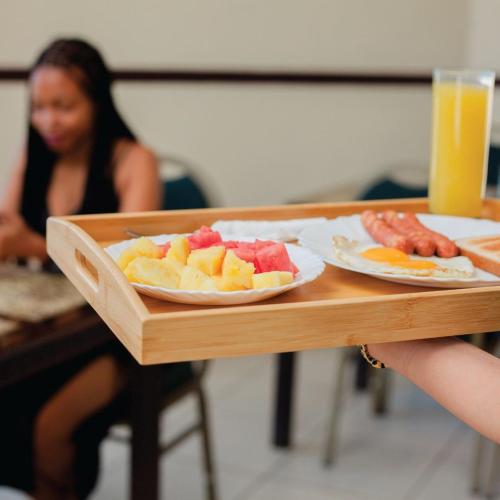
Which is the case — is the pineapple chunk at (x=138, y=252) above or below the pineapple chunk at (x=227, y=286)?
above

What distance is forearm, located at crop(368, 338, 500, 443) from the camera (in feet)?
2.67

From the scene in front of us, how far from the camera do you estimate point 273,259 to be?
874mm

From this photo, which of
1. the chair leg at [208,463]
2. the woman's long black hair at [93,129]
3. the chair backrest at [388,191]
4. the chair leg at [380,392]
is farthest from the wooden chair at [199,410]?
the chair backrest at [388,191]

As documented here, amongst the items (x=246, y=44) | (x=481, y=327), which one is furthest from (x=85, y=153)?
(x=481, y=327)

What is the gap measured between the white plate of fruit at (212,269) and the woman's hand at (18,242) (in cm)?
129

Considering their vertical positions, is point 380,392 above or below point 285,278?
below

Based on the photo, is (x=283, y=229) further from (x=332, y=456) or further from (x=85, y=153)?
(x=332, y=456)

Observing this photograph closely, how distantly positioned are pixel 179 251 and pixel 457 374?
11.9 inches

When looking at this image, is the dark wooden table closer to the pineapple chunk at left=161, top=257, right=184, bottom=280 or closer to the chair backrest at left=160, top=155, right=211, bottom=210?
the pineapple chunk at left=161, top=257, right=184, bottom=280

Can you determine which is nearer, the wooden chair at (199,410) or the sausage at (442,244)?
the sausage at (442,244)

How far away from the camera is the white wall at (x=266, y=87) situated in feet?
10.9

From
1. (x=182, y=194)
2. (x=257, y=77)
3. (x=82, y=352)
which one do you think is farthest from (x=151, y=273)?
(x=257, y=77)

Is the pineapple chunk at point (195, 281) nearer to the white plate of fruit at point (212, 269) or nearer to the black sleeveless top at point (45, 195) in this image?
the white plate of fruit at point (212, 269)

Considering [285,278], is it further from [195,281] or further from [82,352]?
[82,352]
